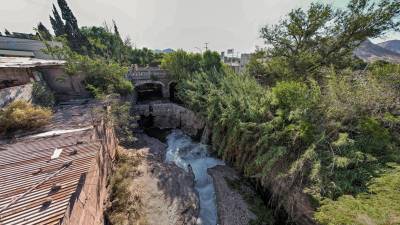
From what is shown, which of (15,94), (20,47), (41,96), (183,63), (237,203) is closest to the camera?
(237,203)

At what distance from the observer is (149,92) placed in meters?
24.0

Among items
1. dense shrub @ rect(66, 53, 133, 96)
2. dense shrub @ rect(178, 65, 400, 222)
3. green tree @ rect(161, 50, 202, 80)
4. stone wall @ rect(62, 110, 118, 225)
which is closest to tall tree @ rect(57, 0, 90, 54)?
dense shrub @ rect(66, 53, 133, 96)

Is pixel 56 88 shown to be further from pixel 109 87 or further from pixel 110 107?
pixel 110 107

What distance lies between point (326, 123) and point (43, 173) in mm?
11436

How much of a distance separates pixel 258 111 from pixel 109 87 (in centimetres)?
1188

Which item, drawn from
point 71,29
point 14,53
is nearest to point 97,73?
point 14,53

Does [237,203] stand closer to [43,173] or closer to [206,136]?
[206,136]

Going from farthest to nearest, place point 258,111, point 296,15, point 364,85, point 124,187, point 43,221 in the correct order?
point 296,15, point 258,111, point 124,187, point 364,85, point 43,221

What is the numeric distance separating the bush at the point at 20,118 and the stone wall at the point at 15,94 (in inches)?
32.5

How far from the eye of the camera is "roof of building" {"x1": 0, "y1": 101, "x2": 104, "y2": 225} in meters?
3.97

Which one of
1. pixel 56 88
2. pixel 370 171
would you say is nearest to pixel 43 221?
pixel 370 171

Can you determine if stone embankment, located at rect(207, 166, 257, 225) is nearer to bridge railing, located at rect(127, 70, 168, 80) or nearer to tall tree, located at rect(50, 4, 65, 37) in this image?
bridge railing, located at rect(127, 70, 168, 80)

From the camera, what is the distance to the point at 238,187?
34.0 feet

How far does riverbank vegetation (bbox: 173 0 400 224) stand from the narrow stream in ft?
6.18
